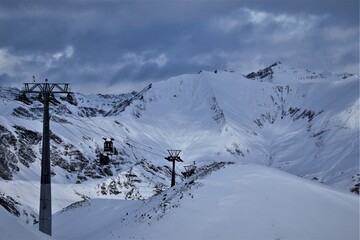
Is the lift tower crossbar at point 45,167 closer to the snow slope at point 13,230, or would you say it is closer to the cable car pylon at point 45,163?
the cable car pylon at point 45,163

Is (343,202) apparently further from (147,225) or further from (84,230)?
(84,230)

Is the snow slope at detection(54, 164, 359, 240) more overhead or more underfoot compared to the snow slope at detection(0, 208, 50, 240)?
more overhead

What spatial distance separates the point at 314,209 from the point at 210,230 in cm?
625

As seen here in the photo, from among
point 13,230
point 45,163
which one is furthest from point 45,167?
point 13,230

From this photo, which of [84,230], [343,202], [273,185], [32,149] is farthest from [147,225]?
[32,149]

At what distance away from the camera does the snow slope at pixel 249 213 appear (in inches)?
995

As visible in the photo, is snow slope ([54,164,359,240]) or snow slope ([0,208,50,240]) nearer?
snow slope ([0,208,50,240])

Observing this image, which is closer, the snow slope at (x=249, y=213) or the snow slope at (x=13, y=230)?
the snow slope at (x=13, y=230)

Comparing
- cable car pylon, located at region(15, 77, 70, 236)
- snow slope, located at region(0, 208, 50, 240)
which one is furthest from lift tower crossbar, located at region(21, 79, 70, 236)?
snow slope, located at region(0, 208, 50, 240)

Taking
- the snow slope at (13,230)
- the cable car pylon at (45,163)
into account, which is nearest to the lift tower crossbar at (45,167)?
the cable car pylon at (45,163)

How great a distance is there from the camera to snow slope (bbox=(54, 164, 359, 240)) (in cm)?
2527

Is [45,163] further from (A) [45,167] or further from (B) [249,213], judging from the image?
(B) [249,213]

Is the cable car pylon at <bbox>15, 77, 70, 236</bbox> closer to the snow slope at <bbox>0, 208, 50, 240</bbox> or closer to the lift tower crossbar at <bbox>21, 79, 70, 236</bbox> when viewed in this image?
the lift tower crossbar at <bbox>21, 79, 70, 236</bbox>

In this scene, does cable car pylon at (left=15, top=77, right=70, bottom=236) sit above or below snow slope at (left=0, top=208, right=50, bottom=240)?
above
